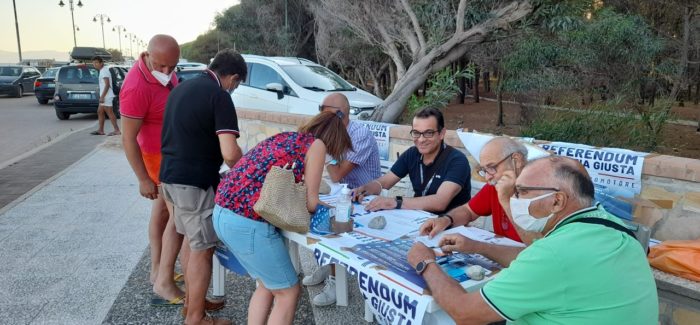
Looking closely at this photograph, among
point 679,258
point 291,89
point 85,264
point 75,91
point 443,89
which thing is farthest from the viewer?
point 75,91

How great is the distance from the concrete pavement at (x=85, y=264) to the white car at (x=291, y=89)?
3269 mm

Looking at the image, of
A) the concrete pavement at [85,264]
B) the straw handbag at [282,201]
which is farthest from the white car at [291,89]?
the straw handbag at [282,201]

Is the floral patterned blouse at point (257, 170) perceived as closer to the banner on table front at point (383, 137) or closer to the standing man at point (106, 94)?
the banner on table front at point (383, 137)

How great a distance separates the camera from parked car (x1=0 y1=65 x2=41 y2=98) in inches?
894

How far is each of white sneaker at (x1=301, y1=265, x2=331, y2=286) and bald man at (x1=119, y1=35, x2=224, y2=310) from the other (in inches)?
27.6

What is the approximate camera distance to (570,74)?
10.4m

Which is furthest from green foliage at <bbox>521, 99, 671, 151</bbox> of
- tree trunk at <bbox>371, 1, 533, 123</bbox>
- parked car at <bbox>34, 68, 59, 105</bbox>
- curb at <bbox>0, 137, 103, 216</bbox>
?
parked car at <bbox>34, 68, 59, 105</bbox>

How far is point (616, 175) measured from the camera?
3.46 meters

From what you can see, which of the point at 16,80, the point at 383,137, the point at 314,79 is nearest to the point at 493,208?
the point at 383,137

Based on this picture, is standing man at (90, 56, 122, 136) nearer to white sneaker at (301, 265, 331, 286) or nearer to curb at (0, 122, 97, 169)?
curb at (0, 122, 97, 169)

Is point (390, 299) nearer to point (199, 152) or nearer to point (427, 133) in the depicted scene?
point (199, 152)

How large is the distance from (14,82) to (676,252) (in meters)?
27.1

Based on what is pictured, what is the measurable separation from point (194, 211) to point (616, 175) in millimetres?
2892

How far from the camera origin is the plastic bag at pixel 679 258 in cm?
262
